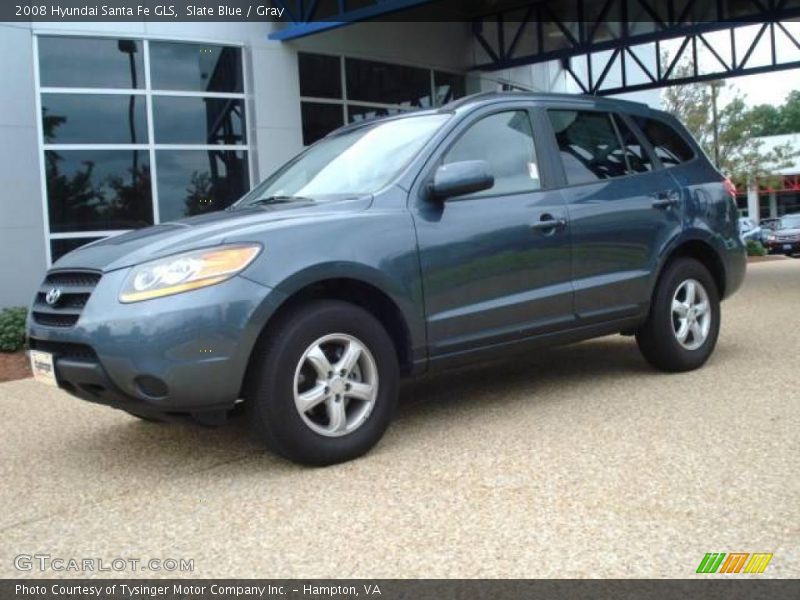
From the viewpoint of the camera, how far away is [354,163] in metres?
4.85

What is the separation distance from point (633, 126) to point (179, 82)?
27.2ft

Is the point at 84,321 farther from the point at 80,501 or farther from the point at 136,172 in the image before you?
the point at 136,172

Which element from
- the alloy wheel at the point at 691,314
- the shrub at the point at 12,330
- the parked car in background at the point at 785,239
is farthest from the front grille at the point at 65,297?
the parked car in background at the point at 785,239

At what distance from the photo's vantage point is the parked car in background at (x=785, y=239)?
2697 centimetres

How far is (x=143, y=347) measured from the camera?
360cm

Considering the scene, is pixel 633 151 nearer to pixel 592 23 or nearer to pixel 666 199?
pixel 666 199

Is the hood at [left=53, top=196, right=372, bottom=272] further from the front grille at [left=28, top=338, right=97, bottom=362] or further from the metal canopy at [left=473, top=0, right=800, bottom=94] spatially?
the metal canopy at [left=473, top=0, right=800, bottom=94]

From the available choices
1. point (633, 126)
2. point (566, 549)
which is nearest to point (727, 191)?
point (633, 126)

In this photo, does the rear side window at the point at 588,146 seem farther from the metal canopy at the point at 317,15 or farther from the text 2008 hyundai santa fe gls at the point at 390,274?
the metal canopy at the point at 317,15

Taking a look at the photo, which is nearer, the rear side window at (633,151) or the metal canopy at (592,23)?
the rear side window at (633,151)

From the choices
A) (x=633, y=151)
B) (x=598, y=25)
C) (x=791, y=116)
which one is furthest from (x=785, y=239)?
(x=791, y=116)

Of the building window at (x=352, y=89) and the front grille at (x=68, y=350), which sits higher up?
the building window at (x=352, y=89)

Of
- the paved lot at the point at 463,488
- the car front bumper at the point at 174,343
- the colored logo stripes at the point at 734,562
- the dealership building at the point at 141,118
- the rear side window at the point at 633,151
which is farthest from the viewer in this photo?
the dealership building at the point at 141,118

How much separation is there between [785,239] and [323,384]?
26780mm
